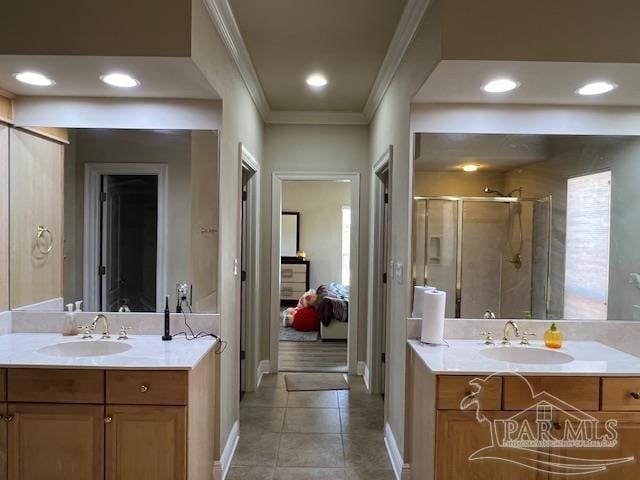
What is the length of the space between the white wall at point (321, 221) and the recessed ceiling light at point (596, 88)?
19.7 ft

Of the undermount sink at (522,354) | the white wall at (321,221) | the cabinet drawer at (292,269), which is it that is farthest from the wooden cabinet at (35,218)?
the white wall at (321,221)

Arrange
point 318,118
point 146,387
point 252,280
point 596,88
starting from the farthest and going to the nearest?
1. point 318,118
2. point 252,280
3. point 596,88
4. point 146,387

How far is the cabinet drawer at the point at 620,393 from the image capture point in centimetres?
185

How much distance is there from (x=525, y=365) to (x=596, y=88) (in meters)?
1.40

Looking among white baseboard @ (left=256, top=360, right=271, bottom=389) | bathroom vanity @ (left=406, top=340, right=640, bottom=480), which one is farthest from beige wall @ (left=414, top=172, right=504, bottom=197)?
white baseboard @ (left=256, top=360, right=271, bottom=389)

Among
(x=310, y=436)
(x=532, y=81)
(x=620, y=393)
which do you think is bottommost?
(x=310, y=436)

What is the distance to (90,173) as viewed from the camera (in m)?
2.48

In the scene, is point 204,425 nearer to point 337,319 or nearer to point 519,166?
point 519,166

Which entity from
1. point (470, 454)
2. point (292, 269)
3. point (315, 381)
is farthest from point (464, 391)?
point (292, 269)

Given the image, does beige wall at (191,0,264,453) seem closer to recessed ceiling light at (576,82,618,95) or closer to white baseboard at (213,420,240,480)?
white baseboard at (213,420,240,480)

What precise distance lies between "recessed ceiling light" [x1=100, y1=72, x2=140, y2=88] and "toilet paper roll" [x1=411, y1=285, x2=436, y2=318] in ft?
5.98

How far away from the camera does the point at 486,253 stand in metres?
2.45

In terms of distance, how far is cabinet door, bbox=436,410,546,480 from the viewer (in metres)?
1.85

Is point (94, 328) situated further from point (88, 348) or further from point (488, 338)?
point (488, 338)
